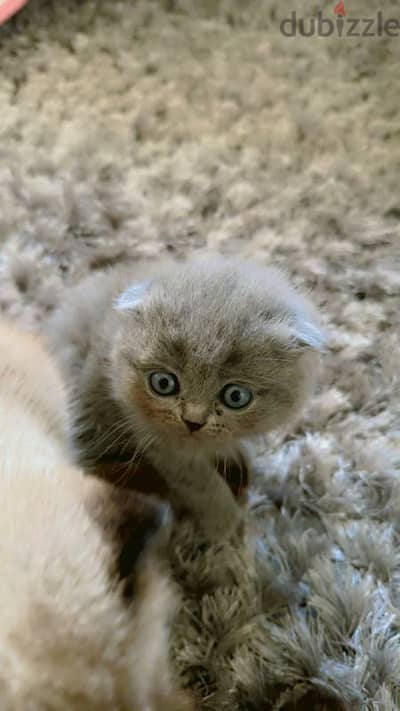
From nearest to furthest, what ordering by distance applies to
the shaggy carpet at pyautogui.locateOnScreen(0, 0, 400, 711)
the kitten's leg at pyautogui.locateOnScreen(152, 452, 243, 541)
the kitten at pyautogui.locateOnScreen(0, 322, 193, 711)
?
the kitten at pyautogui.locateOnScreen(0, 322, 193, 711)
the shaggy carpet at pyautogui.locateOnScreen(0, 0, 400, 711)
the kitten's leg at pyautogui.locateOnScreen(152, 452, 243, 541)

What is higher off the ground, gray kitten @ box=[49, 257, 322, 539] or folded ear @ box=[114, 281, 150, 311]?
folded ear @ box=[114, 281, 150, 311]

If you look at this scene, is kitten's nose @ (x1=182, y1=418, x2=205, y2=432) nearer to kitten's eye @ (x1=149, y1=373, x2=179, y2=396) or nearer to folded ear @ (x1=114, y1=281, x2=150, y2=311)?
kitten's eye @ (x1=149, y1=373, x2=179, y2=396)

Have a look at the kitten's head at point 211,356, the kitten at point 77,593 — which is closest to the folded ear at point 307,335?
the kitten's head at point 211,356

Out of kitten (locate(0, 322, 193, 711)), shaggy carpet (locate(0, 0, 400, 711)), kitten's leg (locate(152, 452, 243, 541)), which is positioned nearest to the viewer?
kitten (locate(0, 322, 193, 711))

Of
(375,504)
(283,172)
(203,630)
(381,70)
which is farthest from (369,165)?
(203,630)

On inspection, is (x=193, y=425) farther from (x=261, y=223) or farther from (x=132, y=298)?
(x=261, y=223)

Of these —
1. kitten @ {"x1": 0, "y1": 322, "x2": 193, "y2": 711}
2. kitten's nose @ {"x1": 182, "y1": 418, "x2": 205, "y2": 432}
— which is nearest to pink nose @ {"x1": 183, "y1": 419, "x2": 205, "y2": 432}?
kitten's nose @ {"x1": 182, "y1": 418, "x2": 205, "y2": 432}
